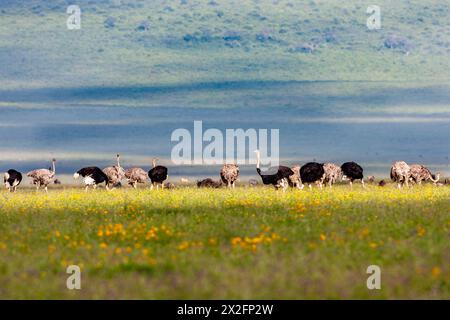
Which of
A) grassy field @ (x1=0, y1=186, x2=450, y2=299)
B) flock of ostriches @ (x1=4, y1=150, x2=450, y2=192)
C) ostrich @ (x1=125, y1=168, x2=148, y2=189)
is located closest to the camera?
grassy field @ (x1=0, y1=186, x2=450, y2=299)

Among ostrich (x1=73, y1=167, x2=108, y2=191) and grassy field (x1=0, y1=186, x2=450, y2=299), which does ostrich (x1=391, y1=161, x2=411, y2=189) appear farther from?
grassy field (x1=0, y1=186, x2=450, y2=299)

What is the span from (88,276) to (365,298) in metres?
5.27

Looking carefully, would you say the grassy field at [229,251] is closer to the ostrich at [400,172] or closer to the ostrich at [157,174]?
the ostrich at [400,172]

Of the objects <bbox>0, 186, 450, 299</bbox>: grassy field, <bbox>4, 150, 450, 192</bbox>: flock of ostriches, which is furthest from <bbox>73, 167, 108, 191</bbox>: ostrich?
<bbox>0, 186, 450, 299</bbox>: grassy field

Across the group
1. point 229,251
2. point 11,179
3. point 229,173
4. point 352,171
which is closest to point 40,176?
point 11,179

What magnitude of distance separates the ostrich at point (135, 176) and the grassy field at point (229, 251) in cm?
2637

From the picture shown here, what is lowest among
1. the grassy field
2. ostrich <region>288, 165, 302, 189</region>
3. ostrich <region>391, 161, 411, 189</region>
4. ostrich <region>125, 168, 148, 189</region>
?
the grassy field

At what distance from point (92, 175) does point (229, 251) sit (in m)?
35.2

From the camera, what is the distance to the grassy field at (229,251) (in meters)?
16.7

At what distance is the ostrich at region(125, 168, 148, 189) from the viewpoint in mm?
58438

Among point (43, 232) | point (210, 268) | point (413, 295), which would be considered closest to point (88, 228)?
point (43, 232)

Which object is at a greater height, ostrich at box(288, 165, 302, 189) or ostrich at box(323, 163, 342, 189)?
ostrich at box(323, 163, 342, 189)

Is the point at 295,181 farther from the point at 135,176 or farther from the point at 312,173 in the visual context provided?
the point at 135,176

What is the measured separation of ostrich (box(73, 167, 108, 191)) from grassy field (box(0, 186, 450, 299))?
22029 millimetres
